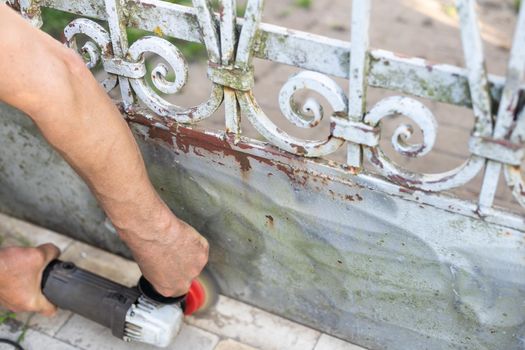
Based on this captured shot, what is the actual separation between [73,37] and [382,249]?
128 cm

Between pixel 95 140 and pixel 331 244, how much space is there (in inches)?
34.8

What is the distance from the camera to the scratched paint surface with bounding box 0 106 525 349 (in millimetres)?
2127

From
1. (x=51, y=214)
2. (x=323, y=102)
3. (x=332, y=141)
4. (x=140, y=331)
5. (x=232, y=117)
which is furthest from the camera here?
→ (x=323, y=102)

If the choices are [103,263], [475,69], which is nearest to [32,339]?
[103,263]

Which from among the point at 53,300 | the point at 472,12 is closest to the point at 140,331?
the point at 53,300

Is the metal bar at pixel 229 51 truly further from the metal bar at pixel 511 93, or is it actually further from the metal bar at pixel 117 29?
the metal bar at pixel 511 93

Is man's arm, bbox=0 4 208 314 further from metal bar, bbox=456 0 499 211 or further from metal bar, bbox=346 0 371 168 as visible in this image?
metal bar, bbox=456 0 499 211

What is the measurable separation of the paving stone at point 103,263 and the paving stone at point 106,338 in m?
0.26

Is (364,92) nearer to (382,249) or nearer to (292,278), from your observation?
(382,249)

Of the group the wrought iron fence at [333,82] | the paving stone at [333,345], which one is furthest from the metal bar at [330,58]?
the paving stone at [333,345]

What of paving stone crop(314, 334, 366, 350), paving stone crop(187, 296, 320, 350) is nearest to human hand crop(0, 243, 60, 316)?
paving stone crop(187, 296, 320, 350)

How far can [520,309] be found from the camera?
213 centimetres

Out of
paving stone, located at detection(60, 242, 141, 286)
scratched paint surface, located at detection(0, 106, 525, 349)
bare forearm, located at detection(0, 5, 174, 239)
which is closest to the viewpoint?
bare forearm, located at detection(0, 5, 174, 239)

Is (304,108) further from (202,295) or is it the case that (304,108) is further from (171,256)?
(202,295)
